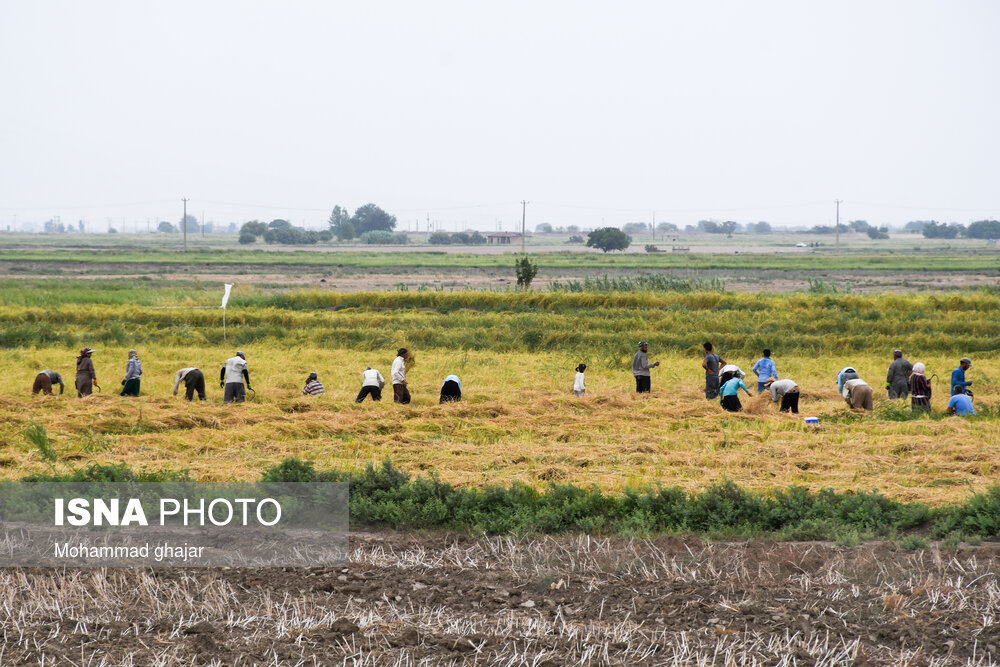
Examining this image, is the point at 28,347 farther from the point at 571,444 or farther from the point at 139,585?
the point at 139,585

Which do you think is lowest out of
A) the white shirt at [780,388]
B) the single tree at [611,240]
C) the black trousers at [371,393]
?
the black trousers at [371,393]

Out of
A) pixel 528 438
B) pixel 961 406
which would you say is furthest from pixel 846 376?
pixel 528 438

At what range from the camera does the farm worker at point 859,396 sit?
702 inches

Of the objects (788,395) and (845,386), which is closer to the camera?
(788,395)

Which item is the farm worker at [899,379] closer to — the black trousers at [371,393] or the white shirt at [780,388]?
the white shirt at [780,388]

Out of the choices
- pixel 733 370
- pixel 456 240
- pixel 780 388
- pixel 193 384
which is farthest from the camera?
pixel 456 240

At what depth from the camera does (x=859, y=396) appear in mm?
17875

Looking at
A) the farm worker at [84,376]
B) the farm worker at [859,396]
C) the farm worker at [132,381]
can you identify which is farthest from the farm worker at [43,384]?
the farm worker at [859,396]

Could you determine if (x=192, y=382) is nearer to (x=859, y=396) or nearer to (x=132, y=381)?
(x=132, y=381)

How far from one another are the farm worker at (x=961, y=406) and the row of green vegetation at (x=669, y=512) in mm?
6667

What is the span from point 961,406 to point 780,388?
2.99 metres

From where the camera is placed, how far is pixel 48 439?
48.5 feet

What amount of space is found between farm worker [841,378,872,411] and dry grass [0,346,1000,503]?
0.40 metres

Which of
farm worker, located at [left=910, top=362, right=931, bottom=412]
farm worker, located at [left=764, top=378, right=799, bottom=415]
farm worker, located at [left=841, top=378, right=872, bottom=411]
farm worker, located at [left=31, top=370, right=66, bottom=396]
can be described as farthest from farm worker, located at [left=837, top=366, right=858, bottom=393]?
farm worker, located at [left=31, top=370, right=66, bottom=396]
